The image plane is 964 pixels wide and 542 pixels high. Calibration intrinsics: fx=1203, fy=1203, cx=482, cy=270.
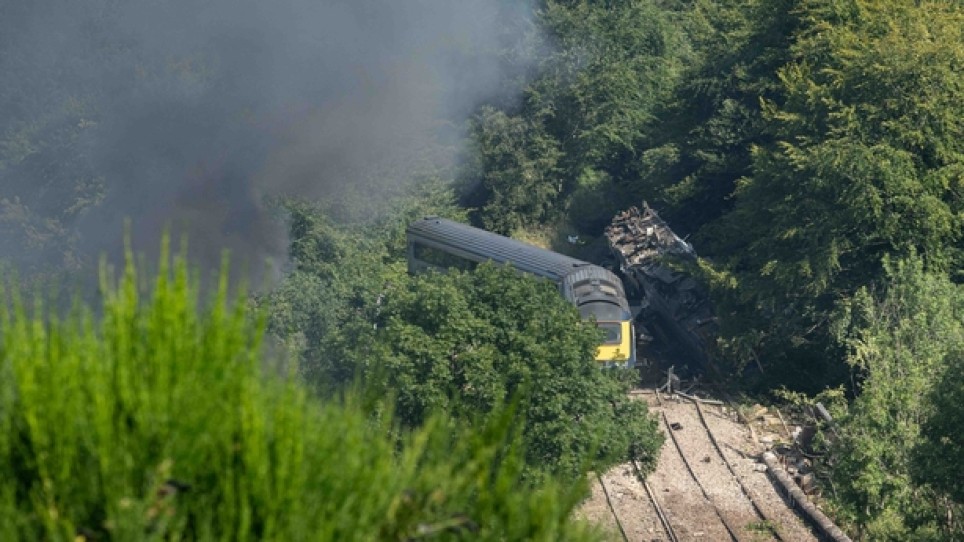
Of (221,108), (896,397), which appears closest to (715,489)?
(896,397)

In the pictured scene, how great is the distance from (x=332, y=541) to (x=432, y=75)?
28666 millimetres

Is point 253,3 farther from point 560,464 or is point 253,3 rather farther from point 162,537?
point 162,537

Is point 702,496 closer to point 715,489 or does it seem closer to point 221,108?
point 715,489

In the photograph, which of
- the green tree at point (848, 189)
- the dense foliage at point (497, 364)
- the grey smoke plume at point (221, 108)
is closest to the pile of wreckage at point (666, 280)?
the green tree at point (848, 189)

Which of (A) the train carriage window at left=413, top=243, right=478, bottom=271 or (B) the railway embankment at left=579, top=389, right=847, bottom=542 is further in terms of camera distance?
(A) the train carriage window at left=413, top=243, right=478, bottom=271

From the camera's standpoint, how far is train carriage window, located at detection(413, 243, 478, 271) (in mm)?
25234

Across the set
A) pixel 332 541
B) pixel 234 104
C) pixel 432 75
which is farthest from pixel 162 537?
pixel 432 75

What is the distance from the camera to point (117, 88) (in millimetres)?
34219

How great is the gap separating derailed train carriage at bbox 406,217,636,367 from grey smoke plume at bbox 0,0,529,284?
3377mm

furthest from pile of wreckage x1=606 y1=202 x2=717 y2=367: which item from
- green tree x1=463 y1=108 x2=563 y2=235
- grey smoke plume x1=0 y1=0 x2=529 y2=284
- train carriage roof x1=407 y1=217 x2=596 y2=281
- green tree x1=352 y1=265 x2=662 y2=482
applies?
green tree x1=352 y1=265 x2=662 y2=482

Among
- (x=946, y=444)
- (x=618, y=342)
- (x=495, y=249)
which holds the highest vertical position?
(x=495, y=249)

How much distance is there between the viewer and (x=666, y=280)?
93.2 feet

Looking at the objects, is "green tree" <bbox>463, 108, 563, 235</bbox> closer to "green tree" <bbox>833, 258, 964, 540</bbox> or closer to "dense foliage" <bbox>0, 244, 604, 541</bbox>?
"green tree" <bbox>833, 258, 964, 540</bbox>

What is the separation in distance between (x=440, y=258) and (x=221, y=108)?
8654 millimetres
